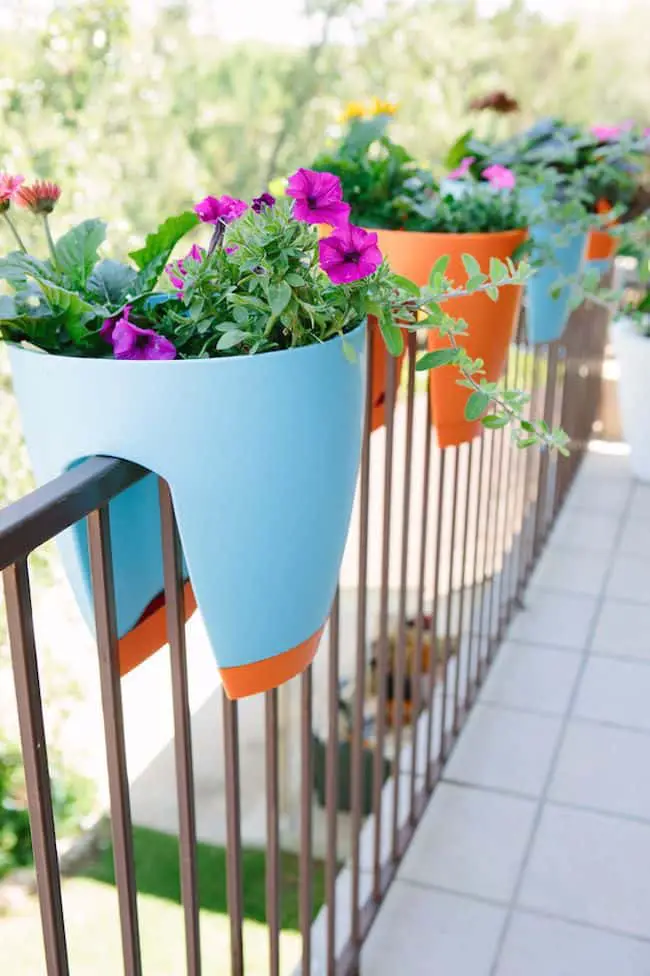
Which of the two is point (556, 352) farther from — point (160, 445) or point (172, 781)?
point (172, 781)

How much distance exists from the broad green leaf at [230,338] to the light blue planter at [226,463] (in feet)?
0.09

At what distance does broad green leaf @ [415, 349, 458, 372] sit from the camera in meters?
0.98

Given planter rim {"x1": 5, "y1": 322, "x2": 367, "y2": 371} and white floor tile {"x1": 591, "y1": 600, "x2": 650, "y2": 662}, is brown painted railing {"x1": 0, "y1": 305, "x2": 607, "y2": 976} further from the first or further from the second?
white floor tile {"x1": 591, "y1": 600, "x2": 650, "y2": 662}

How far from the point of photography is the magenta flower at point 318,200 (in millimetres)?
809

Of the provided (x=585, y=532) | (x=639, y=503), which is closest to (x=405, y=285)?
(x=585, y=532)

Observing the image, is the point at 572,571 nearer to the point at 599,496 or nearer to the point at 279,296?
the point at 599,496

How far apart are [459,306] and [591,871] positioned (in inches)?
43.5

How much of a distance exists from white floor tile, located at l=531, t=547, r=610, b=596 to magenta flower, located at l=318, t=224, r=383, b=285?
227 cm

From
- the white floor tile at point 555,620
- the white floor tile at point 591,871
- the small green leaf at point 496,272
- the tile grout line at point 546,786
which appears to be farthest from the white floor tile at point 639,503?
the small green leaf at point 496,272

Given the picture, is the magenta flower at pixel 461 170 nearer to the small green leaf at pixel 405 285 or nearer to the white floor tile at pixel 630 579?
the small green leaf at pixel 405 285

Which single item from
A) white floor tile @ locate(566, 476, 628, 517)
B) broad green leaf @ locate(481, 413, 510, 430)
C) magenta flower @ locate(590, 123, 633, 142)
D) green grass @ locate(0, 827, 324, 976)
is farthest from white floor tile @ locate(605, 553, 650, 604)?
broad green leaf @ locate(481, 413, 510, 430)

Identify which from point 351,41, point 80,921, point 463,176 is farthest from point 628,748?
point 351,41

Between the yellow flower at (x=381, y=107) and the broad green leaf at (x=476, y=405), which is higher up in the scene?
the yellow flower at (x=381, y=107)

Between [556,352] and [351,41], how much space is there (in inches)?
394
